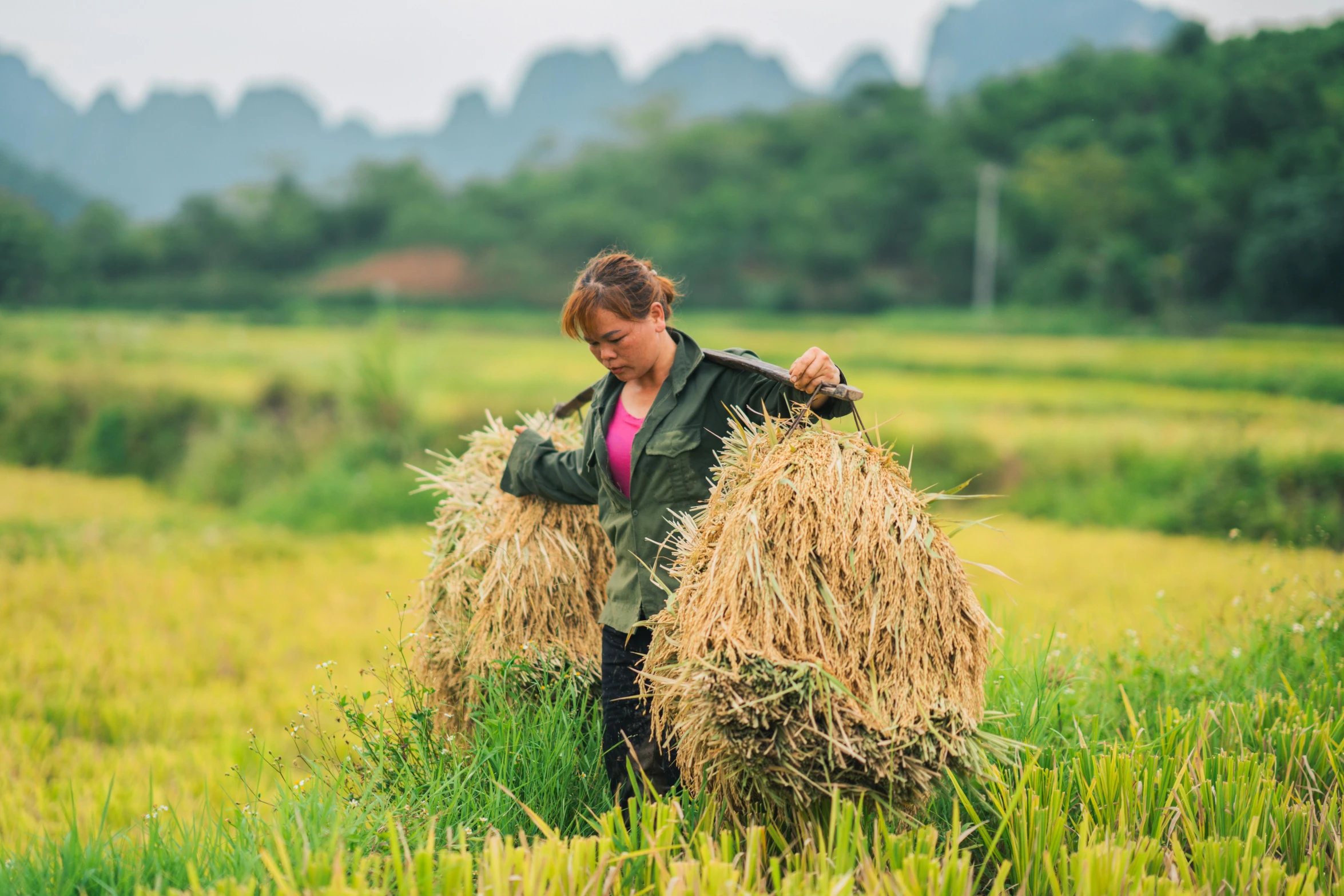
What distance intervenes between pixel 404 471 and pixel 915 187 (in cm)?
3184

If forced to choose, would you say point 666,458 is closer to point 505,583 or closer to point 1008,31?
point 505,583

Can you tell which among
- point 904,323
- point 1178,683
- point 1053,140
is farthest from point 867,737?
point 1053,140

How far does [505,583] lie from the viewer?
3160mm

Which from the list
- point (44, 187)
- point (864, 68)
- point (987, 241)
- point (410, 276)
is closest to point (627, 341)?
point (987, 241)

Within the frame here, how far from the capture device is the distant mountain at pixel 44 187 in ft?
110

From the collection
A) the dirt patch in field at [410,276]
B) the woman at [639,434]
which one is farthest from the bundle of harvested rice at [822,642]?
the dirt patch in field at [410,276]

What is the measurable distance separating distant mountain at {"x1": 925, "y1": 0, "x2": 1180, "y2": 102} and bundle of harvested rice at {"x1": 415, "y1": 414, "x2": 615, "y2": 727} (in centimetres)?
9826

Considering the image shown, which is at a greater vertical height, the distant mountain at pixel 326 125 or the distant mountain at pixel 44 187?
the distant mountain at pixel 326 125

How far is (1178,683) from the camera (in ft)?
12.2

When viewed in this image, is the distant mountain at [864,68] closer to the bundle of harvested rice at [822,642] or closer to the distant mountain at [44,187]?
the distant mountain at [44,187]

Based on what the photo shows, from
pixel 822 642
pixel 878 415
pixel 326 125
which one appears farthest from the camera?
pixel 326 125

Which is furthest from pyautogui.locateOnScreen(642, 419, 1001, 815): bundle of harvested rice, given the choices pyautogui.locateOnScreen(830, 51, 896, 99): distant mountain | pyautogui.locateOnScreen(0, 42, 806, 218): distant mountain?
pyautogui.locateOnScreen(830, 51, 896, 99): distant mountain

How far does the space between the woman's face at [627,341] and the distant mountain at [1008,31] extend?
98533 mm

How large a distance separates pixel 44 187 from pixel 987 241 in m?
34.8
